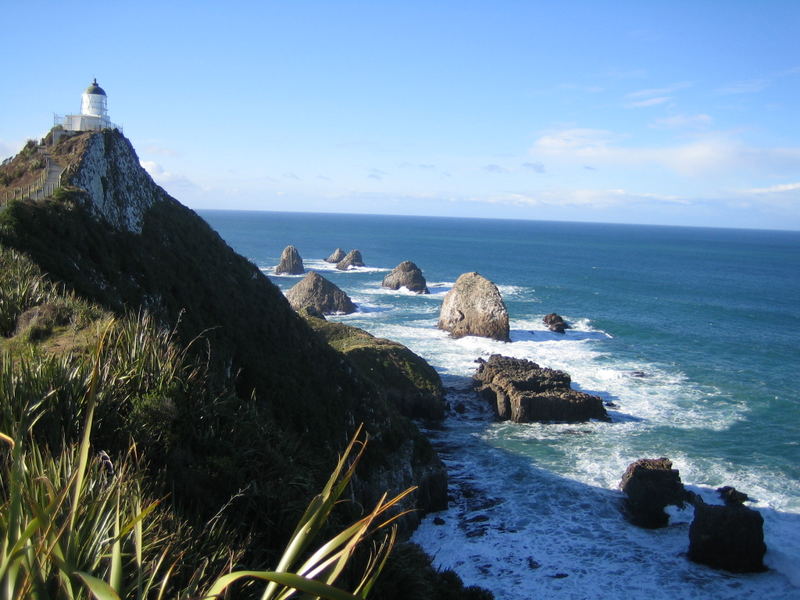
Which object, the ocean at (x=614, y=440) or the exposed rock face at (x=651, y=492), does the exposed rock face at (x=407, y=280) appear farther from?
the exposed rock face at (x=651, y=492)

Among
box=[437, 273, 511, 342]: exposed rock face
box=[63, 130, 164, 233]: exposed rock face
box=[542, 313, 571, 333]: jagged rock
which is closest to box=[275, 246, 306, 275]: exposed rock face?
box=[437, 273, 511, 342]: exposed rock face

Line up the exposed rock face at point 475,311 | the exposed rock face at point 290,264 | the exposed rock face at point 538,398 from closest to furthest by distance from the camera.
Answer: the exposed rock face at point 538,398 < the exposed rock face at point 475,311 < the exposed rock face at point 290,264

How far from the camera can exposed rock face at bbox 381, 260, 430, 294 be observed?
8116cm

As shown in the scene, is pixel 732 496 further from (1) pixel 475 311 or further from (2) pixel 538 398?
(1) pixel 475 311

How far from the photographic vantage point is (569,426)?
34438 millimetres

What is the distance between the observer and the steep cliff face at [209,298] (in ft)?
59.4

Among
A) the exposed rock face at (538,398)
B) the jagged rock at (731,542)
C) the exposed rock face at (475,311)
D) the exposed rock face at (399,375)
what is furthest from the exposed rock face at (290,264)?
the jagged rock at (731,542)

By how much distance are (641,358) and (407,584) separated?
149ft

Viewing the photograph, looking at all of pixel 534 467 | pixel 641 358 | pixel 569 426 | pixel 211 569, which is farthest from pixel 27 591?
pixel 641 358

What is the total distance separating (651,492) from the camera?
80.0 feet

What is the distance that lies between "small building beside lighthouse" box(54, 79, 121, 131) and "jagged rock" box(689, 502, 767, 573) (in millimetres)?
30471

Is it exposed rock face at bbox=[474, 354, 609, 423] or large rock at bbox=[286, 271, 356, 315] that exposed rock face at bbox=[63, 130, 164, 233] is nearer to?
exposed rock face at bbox=[474, 354, 609, 423]

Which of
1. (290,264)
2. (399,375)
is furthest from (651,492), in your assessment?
(290,264)

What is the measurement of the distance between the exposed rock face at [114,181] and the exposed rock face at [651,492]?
76.4ft
